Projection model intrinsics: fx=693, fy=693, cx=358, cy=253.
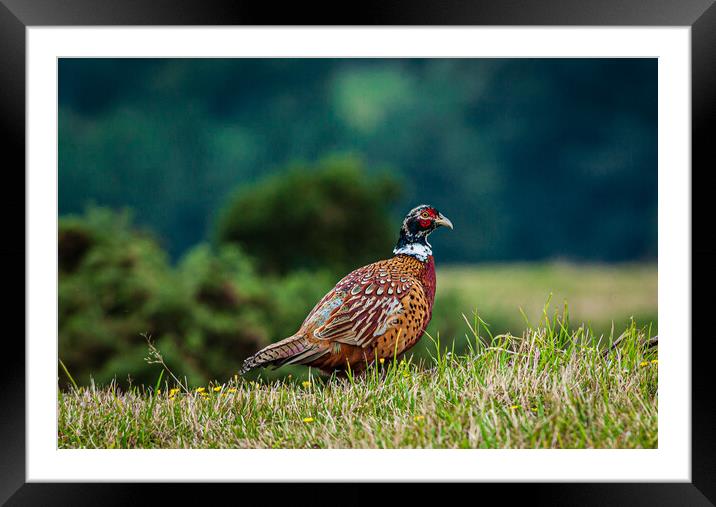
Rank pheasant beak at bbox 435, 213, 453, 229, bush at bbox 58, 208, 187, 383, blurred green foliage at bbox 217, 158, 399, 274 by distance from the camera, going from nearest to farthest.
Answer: pheasant beak at bbox 435, 213, 453, 229
bush at bbox 58, 208, 187, 383
blurred green foliage at bbox 217, 158, 399, 274

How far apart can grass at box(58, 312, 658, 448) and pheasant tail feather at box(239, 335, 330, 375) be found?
16cm

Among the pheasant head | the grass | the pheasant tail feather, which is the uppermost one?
the pheasant head

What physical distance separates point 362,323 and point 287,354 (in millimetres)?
512

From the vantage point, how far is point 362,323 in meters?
4.42

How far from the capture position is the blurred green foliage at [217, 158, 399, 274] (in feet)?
21.5

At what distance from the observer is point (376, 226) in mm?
6691

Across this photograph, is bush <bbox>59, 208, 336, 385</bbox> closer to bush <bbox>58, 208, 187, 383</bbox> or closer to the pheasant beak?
bush <bbox>58, 208, 187, 383</bbox>

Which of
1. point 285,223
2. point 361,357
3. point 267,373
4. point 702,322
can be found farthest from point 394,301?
point 285,223

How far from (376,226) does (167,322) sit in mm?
2180

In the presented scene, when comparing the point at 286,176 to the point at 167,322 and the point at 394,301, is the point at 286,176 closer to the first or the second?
the point at 167,322

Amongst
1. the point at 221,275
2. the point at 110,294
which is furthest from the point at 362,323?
the point at 110,294

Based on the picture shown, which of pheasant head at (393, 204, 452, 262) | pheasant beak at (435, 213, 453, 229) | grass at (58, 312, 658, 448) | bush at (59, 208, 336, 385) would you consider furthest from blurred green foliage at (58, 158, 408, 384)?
pheasant beak at (435, 213, 453, 229)
